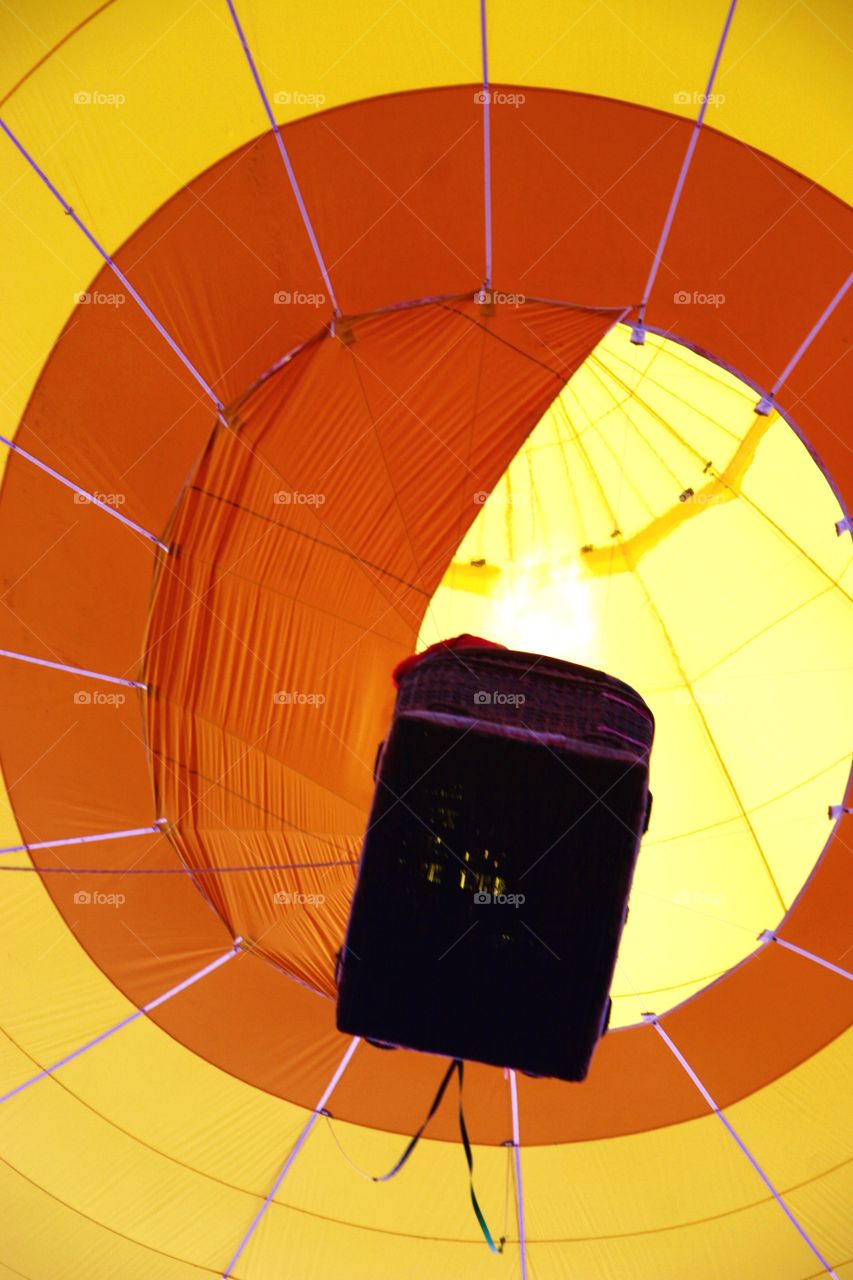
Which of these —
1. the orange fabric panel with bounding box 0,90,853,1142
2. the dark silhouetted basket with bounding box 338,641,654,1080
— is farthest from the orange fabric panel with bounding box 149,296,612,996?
the dark silhouetted basket with bounding box 338,641,654,1080

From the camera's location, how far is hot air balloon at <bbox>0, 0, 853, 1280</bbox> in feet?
7.66

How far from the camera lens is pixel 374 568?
3.02 metres

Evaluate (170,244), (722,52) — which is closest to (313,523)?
(170,244)

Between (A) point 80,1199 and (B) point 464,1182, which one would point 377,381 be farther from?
(A) point 80,1199

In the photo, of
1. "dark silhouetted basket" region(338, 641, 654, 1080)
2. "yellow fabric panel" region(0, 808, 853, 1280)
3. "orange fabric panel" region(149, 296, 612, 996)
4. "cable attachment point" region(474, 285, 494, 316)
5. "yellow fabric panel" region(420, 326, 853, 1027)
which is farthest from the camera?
"yellow fabric panel" region(420, 326, 853, 1027)

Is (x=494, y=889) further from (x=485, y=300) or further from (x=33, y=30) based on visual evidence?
(x=33, y=30)

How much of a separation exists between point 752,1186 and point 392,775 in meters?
→ 1.84

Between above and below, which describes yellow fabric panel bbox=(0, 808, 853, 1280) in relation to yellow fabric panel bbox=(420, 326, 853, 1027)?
below

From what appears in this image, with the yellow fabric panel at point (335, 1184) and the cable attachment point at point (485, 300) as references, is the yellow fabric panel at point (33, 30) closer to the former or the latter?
the cable attachment point at point (485, 300)

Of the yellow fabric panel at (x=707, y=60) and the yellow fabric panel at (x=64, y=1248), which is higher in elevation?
the yellow fabric panel at (x=707, y=60)

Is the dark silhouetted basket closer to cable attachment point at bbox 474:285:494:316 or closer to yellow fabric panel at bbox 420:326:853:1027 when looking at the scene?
cable attachment point at bbox 474:285:494:316

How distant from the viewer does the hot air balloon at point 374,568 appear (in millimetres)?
2334

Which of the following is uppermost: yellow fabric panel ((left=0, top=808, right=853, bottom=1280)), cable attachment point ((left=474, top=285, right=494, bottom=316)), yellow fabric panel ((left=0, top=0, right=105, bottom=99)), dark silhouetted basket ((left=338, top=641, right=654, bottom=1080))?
yellow fabric panel ((left=0, top=0, right=105, bottom=99))

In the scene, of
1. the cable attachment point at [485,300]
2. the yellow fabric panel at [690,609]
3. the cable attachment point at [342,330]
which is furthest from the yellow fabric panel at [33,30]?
the yellow fabric panel at [690,609]
